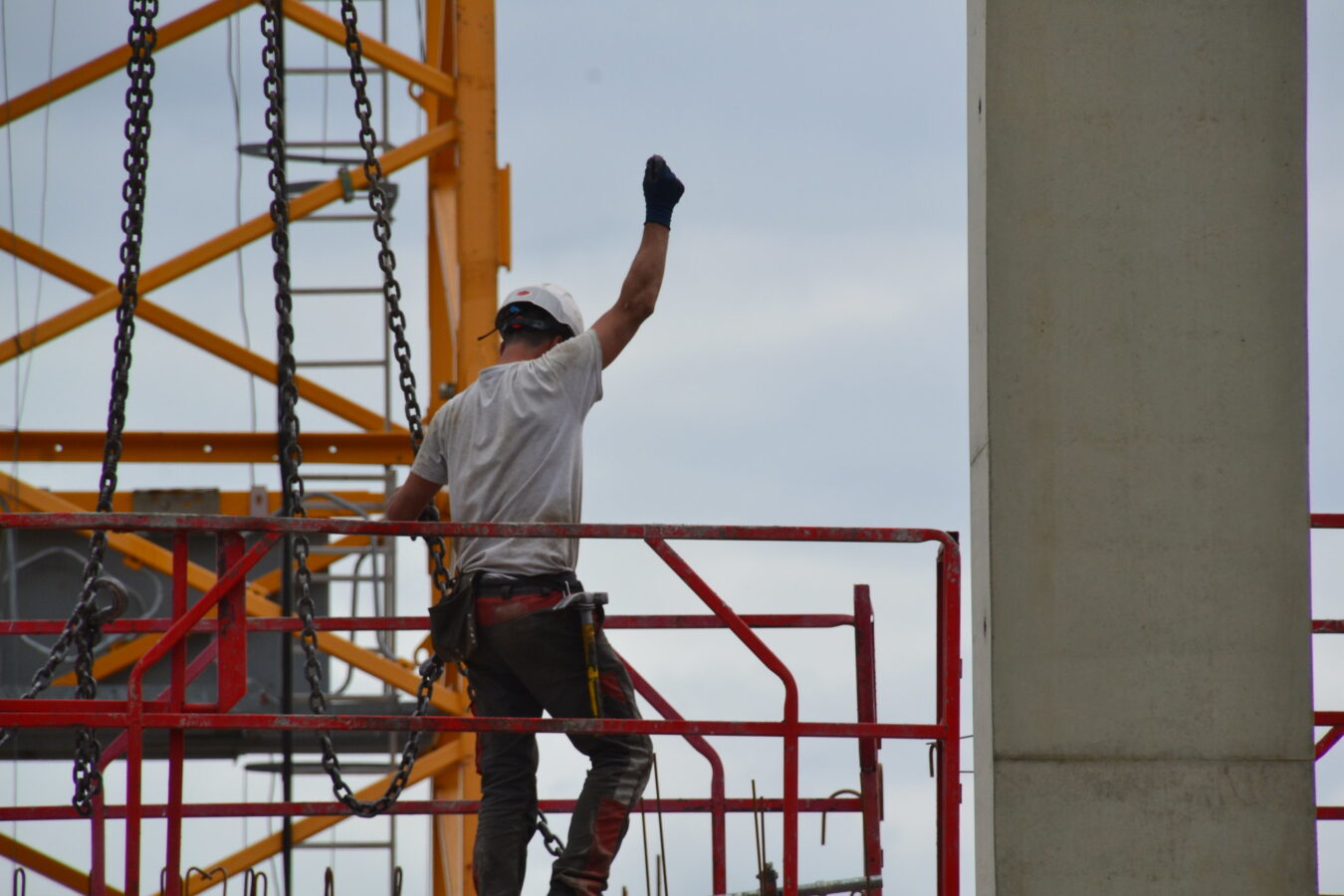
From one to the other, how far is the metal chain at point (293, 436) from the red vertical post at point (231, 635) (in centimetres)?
71

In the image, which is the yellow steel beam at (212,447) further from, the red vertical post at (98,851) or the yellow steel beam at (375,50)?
the red vertical post at (98,851)

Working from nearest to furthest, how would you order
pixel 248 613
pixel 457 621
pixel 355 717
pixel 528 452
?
1. pixel 355 717
2. pixel 457 621
3. pixel 528 452
4. pixel 248 613

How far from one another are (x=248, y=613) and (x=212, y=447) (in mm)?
1468

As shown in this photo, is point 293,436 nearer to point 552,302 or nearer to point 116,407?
point 116,407

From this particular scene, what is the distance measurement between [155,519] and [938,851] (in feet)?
9.29

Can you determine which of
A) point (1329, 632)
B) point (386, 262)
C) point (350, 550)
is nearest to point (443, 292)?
point (350, 550)

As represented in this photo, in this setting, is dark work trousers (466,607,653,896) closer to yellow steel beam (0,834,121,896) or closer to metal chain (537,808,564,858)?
metal chain (537,808,564,858)

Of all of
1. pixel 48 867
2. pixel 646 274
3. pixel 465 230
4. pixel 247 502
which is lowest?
pixel 48 867

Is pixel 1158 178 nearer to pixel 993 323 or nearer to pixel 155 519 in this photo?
pixel 993 323

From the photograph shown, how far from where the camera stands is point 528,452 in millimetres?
7652

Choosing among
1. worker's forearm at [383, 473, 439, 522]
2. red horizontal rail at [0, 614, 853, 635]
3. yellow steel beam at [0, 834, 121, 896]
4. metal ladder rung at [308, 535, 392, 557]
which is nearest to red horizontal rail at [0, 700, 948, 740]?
worker's forearm at [383, 473, 439, 522]

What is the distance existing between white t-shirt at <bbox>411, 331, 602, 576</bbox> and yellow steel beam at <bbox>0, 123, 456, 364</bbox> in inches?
358

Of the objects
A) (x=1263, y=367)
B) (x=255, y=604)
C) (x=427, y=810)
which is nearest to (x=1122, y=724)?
(x=1263, y=367)

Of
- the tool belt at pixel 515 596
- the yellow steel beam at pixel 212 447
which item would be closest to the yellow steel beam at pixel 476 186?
the yellow steel beam at pixel 212 447
